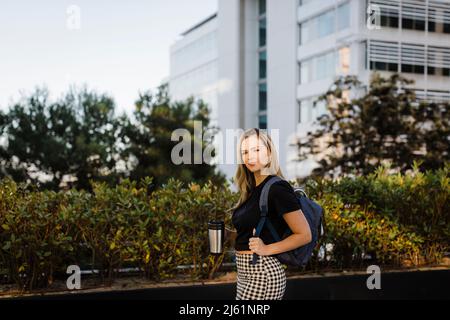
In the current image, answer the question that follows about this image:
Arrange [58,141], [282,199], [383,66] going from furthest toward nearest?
[383,66] < [58,141] < [282,199]

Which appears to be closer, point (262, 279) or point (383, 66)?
point (262, 279)

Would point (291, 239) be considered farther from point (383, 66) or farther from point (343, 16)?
point (343, 16)

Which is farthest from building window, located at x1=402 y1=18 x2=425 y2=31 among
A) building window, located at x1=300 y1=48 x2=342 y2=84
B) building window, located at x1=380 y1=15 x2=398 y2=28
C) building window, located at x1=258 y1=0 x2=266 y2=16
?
building window, located at x1=258 y1=0 x2=266 y2=16

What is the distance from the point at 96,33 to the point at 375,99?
Answer: 14.1 metres

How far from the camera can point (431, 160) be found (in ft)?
77.7

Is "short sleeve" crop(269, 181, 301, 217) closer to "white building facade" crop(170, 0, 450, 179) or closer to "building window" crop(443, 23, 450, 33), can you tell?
"white building facade" crop(170, 0, 450, 179)

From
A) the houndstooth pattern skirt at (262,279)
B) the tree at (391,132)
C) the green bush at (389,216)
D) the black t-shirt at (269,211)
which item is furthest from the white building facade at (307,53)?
the houndstooth pattern skirt at (262,279)

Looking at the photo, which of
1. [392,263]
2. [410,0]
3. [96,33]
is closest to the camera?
[392,263]

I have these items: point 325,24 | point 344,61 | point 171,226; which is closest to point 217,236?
point 171,226

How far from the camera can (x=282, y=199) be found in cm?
290

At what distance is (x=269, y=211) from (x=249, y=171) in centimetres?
31
